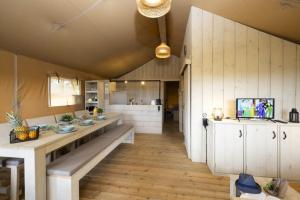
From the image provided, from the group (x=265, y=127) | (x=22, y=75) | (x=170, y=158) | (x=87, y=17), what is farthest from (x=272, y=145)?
(x=22, y=75)

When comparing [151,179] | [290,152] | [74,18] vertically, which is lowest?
[151,179]

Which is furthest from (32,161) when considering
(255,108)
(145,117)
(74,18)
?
(145,117)

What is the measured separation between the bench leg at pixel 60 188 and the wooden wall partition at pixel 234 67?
7.32 feet

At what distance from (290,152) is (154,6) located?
2.76 m

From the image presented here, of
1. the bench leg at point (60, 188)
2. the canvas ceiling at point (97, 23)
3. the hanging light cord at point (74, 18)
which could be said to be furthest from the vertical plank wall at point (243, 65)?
the bench leg at point (60, 188)

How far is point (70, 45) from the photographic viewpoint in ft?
12.2

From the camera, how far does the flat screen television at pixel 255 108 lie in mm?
2750

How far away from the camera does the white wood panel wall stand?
23.9ft

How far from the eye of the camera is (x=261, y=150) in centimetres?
254

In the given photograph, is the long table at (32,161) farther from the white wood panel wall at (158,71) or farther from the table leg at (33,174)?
the white wood panel wall at (158,71)

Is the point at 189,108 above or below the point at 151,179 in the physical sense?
above

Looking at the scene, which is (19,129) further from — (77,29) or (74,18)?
(77,29)

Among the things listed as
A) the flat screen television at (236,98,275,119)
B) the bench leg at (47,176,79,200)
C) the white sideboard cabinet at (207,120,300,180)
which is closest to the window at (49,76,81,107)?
the bench leg at (47,176,79,200)

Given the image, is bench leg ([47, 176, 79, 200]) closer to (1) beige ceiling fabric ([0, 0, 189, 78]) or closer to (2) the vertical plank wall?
(1) beige ceiling fabric ([0, 0, 189, 78])
